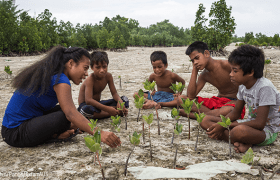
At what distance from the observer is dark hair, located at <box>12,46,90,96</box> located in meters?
2.35

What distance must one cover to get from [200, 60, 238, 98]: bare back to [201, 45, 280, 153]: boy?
1115 mm

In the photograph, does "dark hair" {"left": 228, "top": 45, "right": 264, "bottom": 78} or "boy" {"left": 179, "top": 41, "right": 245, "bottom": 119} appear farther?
"boy" {"left": 179, "top": 41, "right": 245, "bottom": 119}

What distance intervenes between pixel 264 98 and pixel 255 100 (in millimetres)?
148

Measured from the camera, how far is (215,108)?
3.58m

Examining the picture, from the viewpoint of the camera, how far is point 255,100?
238 centimetres

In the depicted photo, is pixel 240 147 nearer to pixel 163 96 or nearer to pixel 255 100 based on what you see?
pixel 255 100

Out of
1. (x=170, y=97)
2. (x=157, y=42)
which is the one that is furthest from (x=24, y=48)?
(x=157, y=42)

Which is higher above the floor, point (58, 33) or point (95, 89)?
point (58, 33)

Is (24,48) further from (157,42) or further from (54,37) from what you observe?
(157,42)

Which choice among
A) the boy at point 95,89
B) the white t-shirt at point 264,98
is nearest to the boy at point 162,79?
the boy at point 95,89

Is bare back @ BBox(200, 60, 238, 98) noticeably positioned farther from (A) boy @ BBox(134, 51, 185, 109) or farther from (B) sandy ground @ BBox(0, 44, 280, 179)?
(B) sandy ground @ BBox(0, 44, 280, 179)

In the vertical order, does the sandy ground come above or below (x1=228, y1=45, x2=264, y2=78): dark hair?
below

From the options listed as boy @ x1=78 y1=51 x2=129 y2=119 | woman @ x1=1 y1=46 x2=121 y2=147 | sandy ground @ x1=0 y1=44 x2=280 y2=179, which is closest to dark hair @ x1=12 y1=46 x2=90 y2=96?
woman @ x1=1 y1=46 x2=121 y2=147

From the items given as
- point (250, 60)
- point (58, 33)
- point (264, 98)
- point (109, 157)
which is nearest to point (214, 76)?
point (250, 60)
